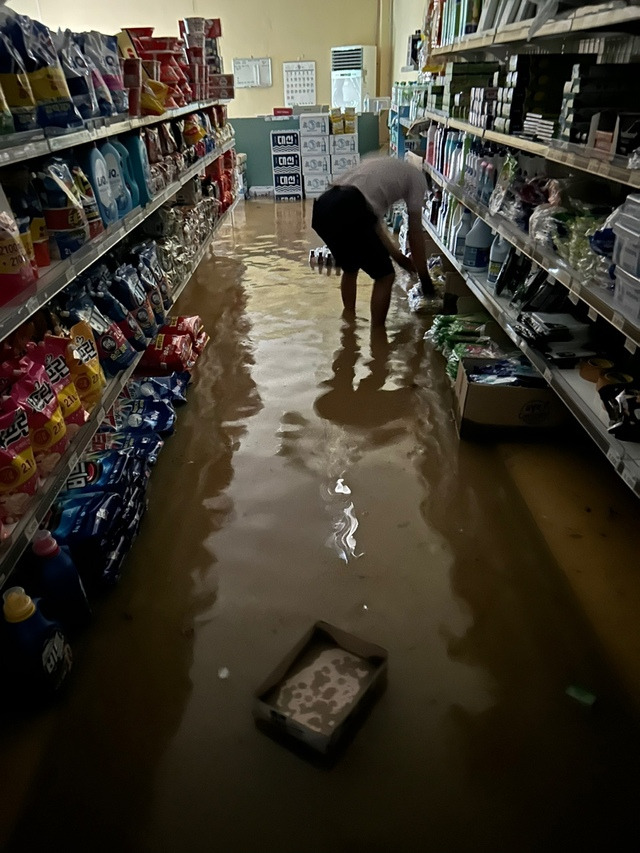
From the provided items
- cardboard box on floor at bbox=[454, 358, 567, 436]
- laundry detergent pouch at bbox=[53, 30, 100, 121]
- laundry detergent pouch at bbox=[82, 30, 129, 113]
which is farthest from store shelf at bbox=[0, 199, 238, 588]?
cardboard box on floor at bbox=[454, 358, 567, 436]

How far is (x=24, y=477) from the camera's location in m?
1.55

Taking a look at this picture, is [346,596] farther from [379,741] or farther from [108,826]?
[108,826]

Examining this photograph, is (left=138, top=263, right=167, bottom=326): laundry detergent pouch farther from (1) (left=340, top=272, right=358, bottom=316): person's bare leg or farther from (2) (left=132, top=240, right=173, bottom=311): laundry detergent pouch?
(1) (left=340, top=272, right=358, bottom=316): person's bare leg

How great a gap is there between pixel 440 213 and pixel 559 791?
13.5 feet

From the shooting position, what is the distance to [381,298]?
3969mm

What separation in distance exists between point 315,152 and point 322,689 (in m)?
8.75

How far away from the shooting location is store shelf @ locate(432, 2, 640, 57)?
1634 mm

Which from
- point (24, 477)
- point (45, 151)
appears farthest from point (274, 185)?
point (24, 477)

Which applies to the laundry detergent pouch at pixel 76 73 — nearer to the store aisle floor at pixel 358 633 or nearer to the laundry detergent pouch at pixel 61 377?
the laundry detergent pouch at pixel 61 377

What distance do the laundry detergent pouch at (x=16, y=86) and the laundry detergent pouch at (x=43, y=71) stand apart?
0.04 metres

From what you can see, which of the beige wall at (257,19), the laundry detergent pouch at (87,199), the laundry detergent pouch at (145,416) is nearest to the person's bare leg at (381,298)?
the laundry detergent pouch at (145,416)

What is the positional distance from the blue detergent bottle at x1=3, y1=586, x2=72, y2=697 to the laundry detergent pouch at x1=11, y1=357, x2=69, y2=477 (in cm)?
38

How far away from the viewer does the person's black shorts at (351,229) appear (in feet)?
11.8

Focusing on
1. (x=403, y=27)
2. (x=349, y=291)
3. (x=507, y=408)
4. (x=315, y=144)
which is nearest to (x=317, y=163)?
(x=315, y=144)
